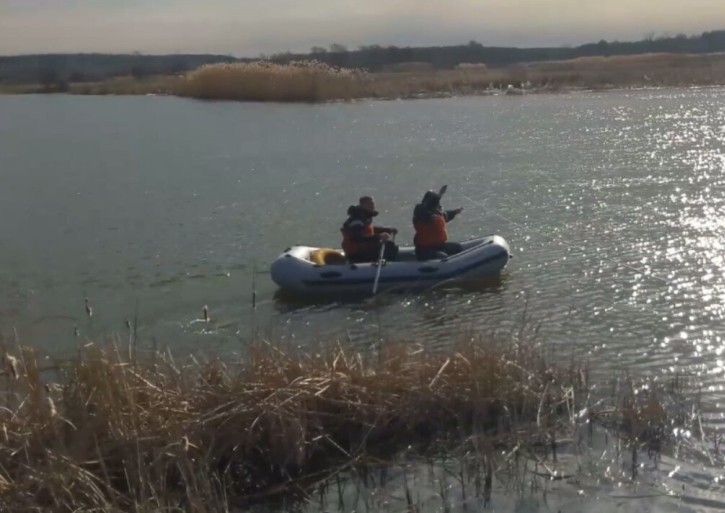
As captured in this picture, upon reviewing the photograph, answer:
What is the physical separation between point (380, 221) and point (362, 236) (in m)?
3.24

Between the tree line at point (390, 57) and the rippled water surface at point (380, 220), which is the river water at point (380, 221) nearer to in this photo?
the rippled water surface at point (380, 220)

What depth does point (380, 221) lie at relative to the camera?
13.4m

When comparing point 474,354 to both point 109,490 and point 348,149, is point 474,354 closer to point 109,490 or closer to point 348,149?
point 109,490

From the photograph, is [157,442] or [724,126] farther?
[724,126]

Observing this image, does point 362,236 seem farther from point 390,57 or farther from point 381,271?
point 390,57

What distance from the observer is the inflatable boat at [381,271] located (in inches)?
387

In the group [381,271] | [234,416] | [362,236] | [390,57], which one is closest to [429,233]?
[362,236]

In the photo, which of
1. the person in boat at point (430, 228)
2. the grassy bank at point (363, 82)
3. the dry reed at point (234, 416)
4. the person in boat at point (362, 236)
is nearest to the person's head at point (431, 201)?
the person in boat at point (430, 228)

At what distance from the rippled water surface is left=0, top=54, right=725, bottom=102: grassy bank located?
23.9ft

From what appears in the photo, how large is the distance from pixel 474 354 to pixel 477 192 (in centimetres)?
994

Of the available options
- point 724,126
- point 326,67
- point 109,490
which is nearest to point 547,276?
point 109,490

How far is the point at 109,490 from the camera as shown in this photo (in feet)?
14.4

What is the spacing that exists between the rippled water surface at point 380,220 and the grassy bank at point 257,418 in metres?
1.49

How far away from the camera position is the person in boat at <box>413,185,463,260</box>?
10.3 meters
